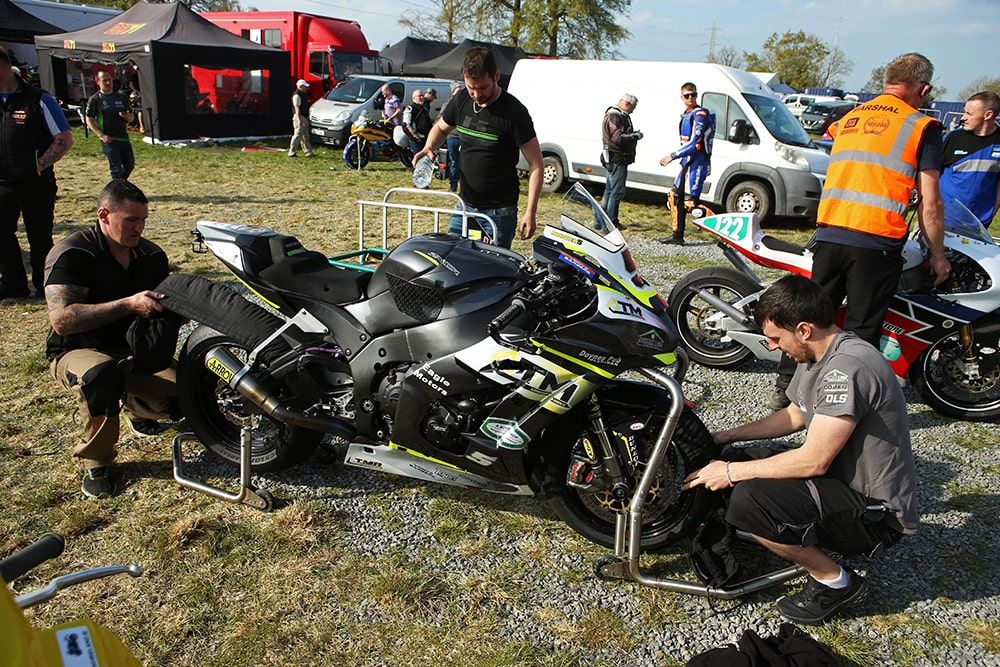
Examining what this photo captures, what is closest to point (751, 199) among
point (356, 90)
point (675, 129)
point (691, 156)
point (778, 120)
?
point (778, 120)

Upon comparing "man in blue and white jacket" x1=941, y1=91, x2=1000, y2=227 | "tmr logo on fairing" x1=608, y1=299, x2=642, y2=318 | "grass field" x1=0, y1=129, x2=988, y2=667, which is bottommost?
"grass field" x1=0, y1=129, x2=988, y2=667

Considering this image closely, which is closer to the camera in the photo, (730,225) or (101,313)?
(101,313)

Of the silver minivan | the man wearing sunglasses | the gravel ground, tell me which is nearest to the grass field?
the gravel ground

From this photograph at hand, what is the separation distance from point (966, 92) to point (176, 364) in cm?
7407

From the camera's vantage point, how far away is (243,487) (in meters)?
3.15

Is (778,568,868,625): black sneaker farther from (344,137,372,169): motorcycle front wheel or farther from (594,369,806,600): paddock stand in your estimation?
(344,137,372,169): motorcycle front wheel

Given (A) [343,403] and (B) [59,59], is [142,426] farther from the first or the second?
(B) [59,59]

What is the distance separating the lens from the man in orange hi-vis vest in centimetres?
352

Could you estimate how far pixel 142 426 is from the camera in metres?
3.79

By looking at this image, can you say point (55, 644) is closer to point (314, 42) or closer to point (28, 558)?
point (28, 558)

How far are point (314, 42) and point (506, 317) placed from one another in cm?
2151

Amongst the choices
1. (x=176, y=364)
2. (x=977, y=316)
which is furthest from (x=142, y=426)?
(x=977, y=316)

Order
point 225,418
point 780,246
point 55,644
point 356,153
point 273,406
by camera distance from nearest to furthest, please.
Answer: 1. point 55,644
2. point 273,406
3. point 225,418
4. point 780,246
5. point 356,153

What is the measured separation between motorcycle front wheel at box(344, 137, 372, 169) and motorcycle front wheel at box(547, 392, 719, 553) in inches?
478
